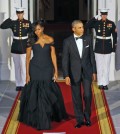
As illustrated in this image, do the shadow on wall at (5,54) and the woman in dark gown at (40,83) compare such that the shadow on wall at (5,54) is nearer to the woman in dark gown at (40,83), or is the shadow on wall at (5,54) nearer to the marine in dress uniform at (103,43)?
the marine in dress uniform at (103,43)

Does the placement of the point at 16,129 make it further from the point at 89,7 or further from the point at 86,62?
the point at 89,7

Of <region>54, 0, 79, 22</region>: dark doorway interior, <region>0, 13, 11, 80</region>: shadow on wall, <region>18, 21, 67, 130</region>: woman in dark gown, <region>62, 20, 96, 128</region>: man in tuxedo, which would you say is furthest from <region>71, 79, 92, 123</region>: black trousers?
<region>54, 0, 79, 22</region>: dark doorway interior

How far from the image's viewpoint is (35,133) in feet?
27.6

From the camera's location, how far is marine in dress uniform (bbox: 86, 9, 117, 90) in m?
11.6

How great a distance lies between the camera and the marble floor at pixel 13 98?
9.24 metres

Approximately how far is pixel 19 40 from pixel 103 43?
1.81m

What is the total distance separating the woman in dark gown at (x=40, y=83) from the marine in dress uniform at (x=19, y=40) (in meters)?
2.74

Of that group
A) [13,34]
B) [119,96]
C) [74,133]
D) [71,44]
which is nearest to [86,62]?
[71,44]

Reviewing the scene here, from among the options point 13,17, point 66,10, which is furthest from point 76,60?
point 66,10

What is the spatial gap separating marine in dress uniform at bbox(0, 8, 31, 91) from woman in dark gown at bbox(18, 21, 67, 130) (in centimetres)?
274

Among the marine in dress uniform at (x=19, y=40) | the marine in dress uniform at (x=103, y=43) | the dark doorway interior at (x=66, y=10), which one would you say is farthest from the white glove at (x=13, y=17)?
the dark doorway interior at (x=66, y=10)

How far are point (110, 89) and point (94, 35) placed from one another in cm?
155

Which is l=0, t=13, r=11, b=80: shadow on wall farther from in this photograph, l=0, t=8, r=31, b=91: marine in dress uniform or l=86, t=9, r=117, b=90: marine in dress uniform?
l=86, t=9, r=117, b=90: marine in dress uniform

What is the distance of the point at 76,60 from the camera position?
332 inches
